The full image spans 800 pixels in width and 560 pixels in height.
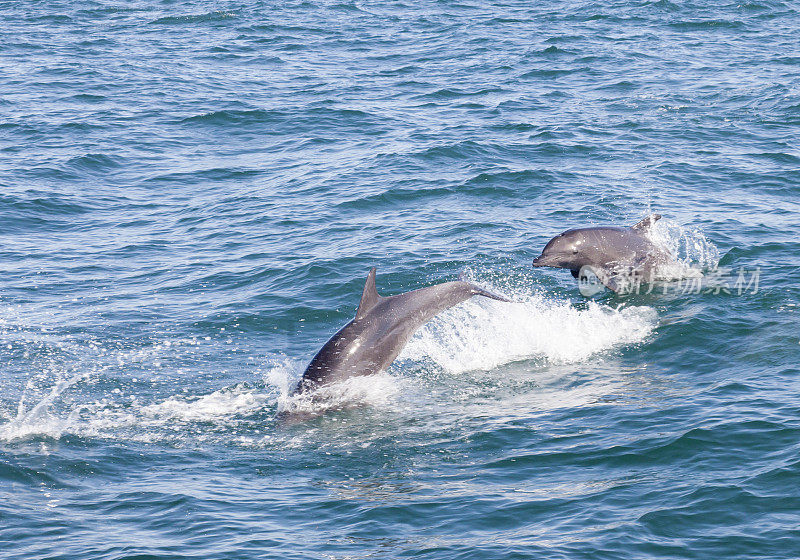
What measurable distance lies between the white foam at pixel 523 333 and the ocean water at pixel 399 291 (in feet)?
0.25

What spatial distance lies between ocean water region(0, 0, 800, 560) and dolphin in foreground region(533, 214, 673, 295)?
1.48ft

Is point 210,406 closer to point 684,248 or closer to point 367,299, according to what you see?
point 367,299

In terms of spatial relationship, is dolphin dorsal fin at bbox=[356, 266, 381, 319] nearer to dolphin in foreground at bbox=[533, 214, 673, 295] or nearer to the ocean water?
the ocean water

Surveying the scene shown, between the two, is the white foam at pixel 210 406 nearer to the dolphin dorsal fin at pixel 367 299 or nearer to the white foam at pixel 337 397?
the white foam at pixel 337 397

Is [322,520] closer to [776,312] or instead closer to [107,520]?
[107,520]

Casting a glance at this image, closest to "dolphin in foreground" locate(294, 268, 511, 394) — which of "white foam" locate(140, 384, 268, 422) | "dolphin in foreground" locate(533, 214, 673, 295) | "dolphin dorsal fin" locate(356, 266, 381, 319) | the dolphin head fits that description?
"dolphin dorsal fin" locate(356, 266, 381, 319)

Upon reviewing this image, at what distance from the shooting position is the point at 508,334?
691 inches

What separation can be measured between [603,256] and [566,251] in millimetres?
648

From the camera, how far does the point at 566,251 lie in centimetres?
1881

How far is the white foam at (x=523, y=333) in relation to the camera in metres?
16.8

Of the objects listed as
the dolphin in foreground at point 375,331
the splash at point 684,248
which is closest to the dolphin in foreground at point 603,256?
the splash at point 684,248

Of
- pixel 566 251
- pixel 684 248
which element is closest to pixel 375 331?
pixel 566 251

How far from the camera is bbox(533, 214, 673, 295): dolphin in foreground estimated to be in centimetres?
1880

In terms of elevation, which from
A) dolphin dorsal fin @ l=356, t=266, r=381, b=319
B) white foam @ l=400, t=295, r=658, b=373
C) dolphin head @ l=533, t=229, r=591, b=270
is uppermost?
dolphin dorsal fin @ l=356, t=266, r=381, b=319
